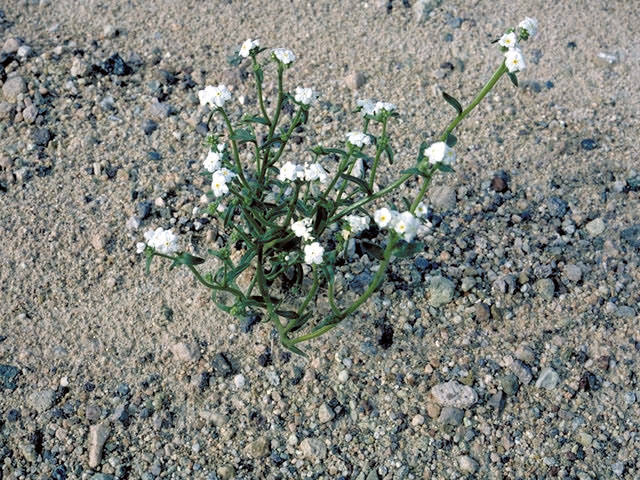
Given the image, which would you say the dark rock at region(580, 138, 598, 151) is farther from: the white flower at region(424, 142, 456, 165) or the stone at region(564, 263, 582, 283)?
the white flower at region(424, 142, 456, 165)

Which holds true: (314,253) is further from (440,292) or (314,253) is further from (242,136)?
(440,292)

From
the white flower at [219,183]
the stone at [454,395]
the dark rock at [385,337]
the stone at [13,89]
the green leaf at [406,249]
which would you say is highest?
the white flower at [219,183]

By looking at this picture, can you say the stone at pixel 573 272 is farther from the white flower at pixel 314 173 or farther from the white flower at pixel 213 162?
the white flower at pixel 213 162

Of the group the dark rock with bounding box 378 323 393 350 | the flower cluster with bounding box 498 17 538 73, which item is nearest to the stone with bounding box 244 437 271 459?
the dark rock with bounding box 378 323 393 350

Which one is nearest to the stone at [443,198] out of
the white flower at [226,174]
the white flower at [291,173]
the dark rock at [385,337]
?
Answer: the dark rock at [385,337]

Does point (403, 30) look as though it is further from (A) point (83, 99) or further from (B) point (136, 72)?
(A) point (83, 99)

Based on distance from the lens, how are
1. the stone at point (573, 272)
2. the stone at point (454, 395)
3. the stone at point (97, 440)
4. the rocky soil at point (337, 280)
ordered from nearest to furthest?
1. the stone at point (97, 440)
2. the rocky soil at point (337, 280)
3. the stone at point (454, 395)
4. the stone at point (573, 272)

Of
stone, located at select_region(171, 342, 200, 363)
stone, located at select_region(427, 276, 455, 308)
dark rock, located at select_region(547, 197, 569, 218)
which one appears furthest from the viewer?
dark rock, located at select_region(547, 197, 569, 218)

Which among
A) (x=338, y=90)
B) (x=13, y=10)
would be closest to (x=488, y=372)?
(x=338, y=90)
